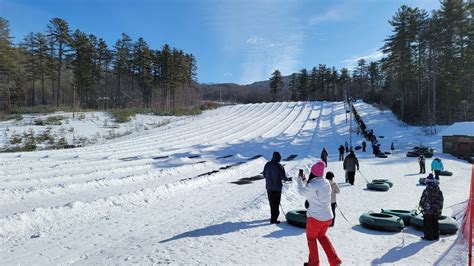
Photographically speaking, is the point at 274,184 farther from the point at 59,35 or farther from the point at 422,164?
the point at 59,35

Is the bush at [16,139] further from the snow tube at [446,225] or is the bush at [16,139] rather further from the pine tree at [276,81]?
the pine tree at [276,81]

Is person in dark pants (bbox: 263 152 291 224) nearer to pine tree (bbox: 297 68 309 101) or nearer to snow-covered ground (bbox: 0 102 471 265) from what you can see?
snow-covered ground (bbox: 0 102 471 265)

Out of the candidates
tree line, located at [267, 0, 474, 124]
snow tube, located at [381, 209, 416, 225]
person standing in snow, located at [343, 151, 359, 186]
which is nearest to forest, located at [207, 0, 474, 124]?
tree line, located at [267, 0, 474, 124]

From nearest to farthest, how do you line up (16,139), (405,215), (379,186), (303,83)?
(405,215) → (379,186) → (16,139) → (303,83)

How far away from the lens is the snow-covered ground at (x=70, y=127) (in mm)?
31423

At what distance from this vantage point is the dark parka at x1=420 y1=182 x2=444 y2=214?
27.5 ft

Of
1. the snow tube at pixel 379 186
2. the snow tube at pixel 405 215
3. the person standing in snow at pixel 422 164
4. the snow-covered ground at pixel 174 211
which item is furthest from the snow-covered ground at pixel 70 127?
the snow tube at pixel 405 215

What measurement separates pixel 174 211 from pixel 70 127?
94.0 feet

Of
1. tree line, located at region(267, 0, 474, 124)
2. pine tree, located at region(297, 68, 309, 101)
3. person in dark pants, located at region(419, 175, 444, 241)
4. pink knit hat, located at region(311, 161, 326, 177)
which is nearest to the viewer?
pink knit hat, located at region(311, 161, 326, 177)

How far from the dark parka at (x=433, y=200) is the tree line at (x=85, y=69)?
131ft

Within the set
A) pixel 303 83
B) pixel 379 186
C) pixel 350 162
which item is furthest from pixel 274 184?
pixel 303 83

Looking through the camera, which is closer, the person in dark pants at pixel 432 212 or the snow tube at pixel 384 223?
the person in dark pants at pixel 432 212

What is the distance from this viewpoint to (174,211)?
10.9m

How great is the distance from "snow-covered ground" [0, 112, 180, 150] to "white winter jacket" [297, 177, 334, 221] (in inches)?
1135
